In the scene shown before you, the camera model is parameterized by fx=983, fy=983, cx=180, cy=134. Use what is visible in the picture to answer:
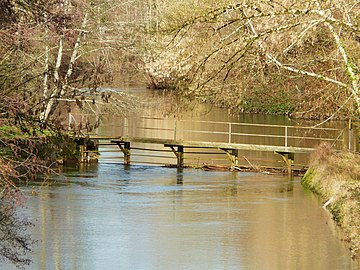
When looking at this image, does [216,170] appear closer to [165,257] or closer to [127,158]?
Result: [127,158]

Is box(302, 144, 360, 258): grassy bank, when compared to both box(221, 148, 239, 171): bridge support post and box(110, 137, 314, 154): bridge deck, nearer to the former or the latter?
box(110, 137, 314, 154): bridge deck

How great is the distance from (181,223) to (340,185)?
3.66 m

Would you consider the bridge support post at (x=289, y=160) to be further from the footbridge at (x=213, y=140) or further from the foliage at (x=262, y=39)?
the foliage at (x=262, y=39)

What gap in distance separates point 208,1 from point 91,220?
892 centimetres

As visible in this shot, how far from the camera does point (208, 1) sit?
12.9 meters

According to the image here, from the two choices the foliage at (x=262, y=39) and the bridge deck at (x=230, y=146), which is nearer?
the foliage at (x=262, y=39)

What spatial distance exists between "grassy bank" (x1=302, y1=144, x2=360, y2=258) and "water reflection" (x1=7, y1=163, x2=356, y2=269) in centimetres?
31

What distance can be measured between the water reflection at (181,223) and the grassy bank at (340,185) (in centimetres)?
31

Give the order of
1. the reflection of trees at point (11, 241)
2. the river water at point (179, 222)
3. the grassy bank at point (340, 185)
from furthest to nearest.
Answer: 1. the grassy bank at point (340, 185)
2. the river water at point (179, 222)
3. the reflection of trees at point (11, 241)

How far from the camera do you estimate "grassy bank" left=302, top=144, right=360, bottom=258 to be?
17.5 m

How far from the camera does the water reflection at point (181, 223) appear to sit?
16.5 meters

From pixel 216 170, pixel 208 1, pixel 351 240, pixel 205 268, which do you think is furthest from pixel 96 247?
pixel 216 170

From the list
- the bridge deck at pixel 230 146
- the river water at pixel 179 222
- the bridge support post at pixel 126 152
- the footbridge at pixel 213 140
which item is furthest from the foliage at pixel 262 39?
the bridge support post at pixel 126 152

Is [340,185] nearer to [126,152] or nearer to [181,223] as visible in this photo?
[181,223]
